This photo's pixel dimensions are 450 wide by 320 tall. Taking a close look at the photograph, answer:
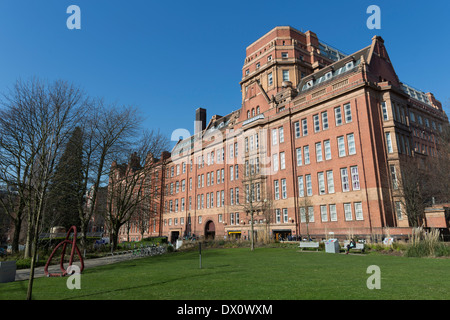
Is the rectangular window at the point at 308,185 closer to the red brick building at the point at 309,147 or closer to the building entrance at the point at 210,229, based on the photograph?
the red brick building at the point at 309,147

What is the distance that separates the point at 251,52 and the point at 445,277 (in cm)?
5152

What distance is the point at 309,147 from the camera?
36.6m

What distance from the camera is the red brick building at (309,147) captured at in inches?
1226

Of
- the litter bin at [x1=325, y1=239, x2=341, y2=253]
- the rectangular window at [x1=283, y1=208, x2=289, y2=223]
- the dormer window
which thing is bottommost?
the litter bin at [x1=325, y1=239, x2=341, y2=253]

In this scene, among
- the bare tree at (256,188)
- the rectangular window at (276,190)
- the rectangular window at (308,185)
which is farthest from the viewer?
the rectangular window at (276,190)

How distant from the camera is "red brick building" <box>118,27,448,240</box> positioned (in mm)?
31141

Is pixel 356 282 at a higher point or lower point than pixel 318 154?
lower

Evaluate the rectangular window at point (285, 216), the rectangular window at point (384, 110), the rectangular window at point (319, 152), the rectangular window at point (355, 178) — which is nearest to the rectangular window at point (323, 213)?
the rectangular window at point (355, 178)

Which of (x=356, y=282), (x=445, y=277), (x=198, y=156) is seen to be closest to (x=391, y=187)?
(x=445, y=277)

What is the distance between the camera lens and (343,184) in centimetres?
3250

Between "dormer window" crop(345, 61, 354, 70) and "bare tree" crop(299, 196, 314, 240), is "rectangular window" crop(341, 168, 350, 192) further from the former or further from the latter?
"dormer window" crop(345, 61, 354, 70)

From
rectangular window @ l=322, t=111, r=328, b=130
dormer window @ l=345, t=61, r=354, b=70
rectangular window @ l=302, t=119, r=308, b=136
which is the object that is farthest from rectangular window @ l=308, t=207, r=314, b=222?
dormer window @ l=345, t=61, r=354, b=70
